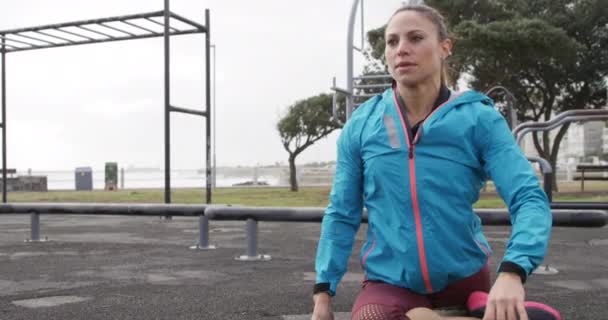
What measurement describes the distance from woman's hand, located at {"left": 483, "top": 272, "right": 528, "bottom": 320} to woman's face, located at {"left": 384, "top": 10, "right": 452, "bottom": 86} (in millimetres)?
603

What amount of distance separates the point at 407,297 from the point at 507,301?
1.06 feet

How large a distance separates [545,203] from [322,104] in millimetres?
25259

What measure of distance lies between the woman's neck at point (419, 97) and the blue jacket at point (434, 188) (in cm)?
5

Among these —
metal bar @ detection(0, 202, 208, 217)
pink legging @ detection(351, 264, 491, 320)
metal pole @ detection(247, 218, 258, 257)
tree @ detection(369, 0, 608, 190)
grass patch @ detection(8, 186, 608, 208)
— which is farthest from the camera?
tree @ detection(369, 0, 608, 190)

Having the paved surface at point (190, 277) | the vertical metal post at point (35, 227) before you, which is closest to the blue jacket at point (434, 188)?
the paved surface at point (190, 277)

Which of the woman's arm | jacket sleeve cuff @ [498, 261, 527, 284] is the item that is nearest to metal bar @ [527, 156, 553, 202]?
the woman's arm

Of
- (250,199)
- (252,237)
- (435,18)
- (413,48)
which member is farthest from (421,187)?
(250,199)

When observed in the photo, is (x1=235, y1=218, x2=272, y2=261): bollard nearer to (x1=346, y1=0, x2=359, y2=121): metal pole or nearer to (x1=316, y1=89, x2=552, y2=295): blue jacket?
(x1=316, y1=89, x2=552, y2=295): blue jacket

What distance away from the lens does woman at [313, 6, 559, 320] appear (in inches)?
65.3

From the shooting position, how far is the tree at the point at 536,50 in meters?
19.8

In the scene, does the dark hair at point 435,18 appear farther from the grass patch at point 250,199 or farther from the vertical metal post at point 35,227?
the grass patch at point 250,199

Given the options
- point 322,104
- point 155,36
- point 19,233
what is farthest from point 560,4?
point 19,233

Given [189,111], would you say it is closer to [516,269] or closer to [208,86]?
[208,86]

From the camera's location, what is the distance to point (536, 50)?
20.0 m
